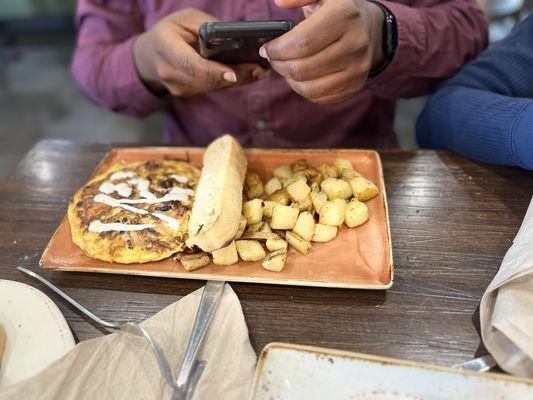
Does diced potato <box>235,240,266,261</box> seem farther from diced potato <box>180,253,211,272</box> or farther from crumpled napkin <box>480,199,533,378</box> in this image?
crumpled napkin <box>480,199,533,378</box>

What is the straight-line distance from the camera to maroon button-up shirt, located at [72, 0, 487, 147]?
1.31m

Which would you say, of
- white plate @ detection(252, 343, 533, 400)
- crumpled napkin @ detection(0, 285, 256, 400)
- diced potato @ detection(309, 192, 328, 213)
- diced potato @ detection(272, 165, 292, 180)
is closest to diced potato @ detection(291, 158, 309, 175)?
diced potato @ detection(272, 165, 292, 180)

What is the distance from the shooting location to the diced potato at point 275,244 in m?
1.00

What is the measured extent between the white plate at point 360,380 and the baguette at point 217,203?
0.95 ft

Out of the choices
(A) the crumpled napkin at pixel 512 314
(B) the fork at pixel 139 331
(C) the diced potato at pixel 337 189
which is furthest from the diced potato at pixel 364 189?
(B) the fork at pixel 139 331

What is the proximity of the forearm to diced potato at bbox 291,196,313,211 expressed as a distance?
48 cm

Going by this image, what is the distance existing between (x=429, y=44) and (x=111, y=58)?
3.13 feet

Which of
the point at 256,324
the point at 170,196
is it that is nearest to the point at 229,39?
the point at 170,196

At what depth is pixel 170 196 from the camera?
111 centimetres

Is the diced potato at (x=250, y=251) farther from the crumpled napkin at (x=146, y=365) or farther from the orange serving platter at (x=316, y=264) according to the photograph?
the crumpled napkin at (x=146, y=365)

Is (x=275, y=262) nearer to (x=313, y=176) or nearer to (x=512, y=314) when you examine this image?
(x=313, y=176)

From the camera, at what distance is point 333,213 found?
1038 millimetres

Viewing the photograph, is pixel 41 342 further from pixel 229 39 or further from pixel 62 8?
pixel 62 8

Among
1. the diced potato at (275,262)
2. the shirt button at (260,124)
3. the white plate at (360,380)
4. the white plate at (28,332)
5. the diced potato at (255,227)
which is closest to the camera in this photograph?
the white plate at (360,380)
